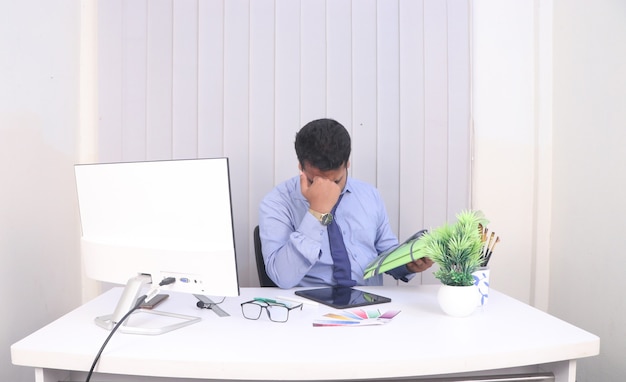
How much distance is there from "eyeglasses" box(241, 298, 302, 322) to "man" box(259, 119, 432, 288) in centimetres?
25

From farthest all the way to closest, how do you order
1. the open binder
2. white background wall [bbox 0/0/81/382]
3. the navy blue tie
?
1. the navy blue tie
2. white background wall [bbox 0/0/81/382]
3. the open binder

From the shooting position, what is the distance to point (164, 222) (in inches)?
46.9

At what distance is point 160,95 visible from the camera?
2234 mm

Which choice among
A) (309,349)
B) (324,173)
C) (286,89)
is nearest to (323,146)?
(324,173)

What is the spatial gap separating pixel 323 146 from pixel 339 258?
45 cm

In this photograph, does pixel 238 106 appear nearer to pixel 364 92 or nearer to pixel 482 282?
pixel 364 92

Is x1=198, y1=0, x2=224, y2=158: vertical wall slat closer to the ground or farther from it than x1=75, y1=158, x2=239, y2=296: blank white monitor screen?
farther from it

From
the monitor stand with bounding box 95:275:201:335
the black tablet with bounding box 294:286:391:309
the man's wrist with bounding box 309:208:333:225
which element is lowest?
the black tablet with bounding box 294:286:391:309

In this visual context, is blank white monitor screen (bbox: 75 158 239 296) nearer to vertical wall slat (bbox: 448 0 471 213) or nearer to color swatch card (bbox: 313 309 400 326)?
color swatch card (bbox: 313 309 400 326)

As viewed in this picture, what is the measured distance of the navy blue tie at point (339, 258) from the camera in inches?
73.7

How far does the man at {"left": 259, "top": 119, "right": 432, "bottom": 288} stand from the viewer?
1673mm

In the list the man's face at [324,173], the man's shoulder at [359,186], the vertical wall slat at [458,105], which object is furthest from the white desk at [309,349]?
the vertical wall slat at [458,105]

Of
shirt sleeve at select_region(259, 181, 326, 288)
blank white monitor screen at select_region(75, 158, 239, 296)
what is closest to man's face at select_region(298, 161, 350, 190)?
shirt sleeve at select_region(259, 181, 326, 288)

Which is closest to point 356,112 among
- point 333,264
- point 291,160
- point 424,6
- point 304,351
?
point 291,160
